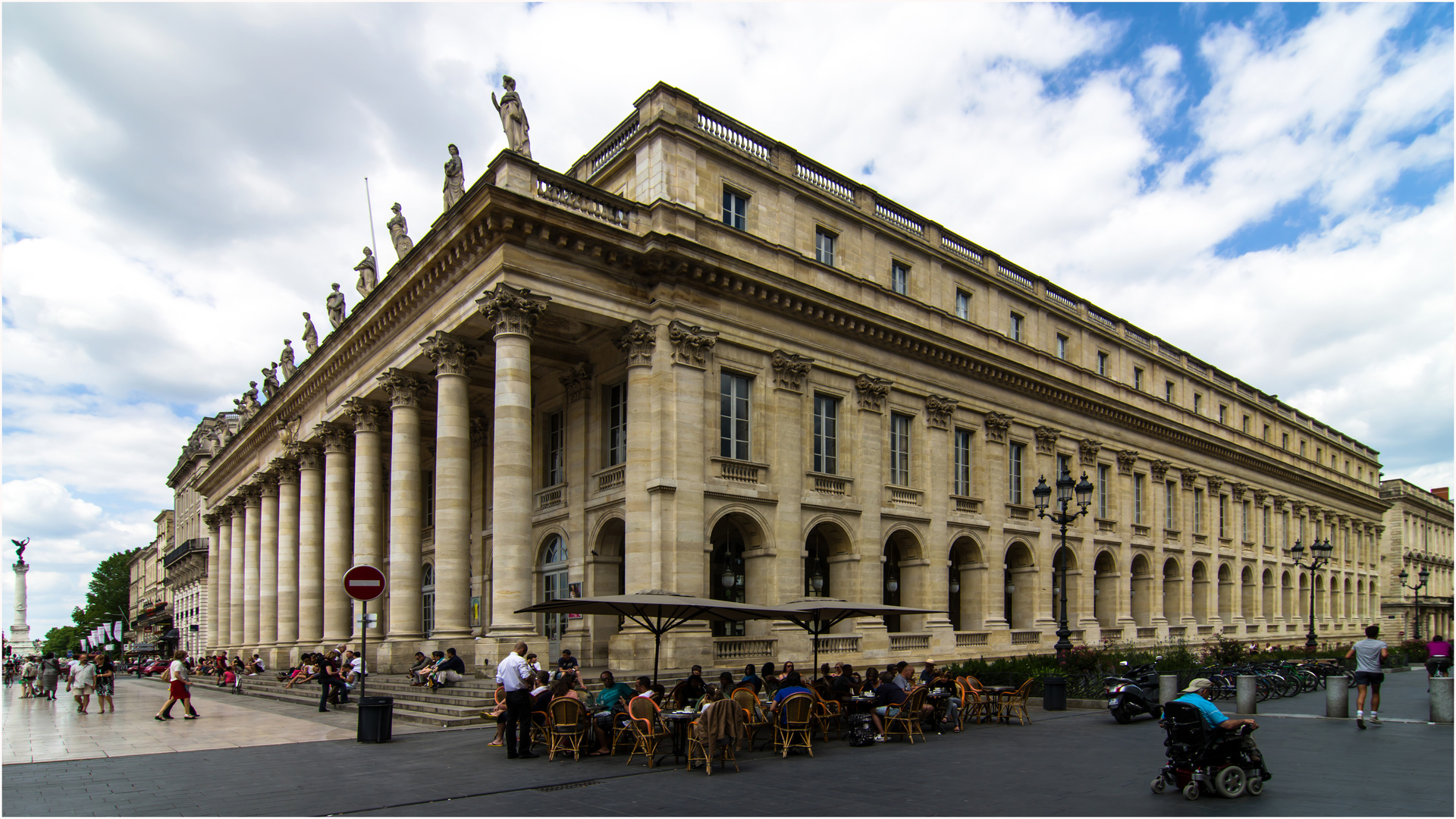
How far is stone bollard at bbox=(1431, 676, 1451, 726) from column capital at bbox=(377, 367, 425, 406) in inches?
1000

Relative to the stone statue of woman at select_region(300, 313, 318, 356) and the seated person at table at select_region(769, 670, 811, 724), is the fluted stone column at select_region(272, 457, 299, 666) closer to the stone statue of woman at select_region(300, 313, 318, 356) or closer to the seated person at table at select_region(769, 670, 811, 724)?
the stone statue of woman at select_region(300, 313, 318, 356)

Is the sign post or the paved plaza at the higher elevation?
the sign post

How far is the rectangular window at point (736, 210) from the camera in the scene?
2645cm

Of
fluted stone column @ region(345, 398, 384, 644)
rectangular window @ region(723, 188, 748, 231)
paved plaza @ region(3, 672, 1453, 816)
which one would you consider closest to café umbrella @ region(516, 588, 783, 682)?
paved plaza @ region(3, 672, 1453, 816)

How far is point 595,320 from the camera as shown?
23.6 meters

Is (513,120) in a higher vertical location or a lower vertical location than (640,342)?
higher

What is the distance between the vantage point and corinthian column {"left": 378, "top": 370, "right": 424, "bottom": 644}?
2580 centimetres

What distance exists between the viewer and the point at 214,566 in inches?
2208

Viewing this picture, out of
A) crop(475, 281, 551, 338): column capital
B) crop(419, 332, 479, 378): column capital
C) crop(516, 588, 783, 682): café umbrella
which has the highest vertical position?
crop(475, 281, 551, 338): column capital

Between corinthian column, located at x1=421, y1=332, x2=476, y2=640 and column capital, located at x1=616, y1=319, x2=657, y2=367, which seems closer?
corinthian column, located at x1=421, y1=332, x2=476, y2=640

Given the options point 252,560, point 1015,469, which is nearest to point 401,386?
Result: point 252,560

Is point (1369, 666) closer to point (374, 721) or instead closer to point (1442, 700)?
point (1442, 700)

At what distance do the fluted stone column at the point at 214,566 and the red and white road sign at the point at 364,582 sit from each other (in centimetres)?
4461

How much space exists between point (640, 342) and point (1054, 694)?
506 inches
